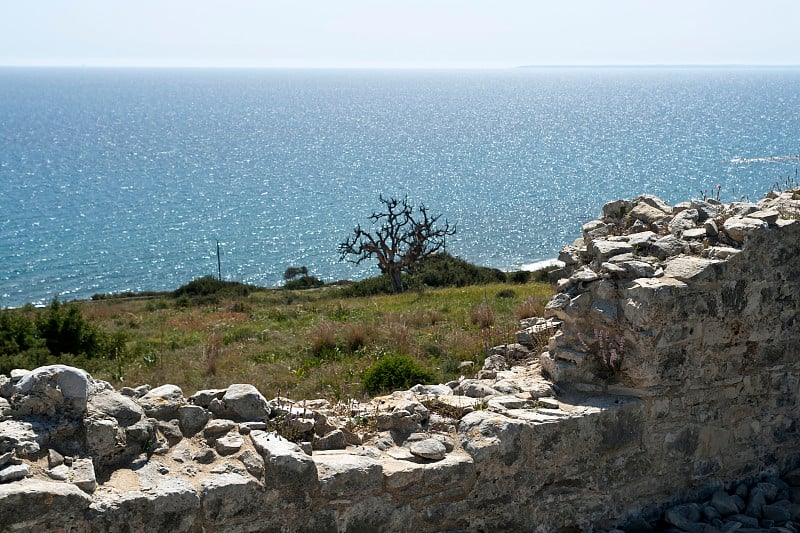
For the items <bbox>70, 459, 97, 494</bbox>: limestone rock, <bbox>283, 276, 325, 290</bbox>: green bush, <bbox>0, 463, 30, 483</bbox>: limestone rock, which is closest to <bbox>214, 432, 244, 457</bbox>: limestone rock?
<bbox>70, 459, 97, 494</bbox>: limestone rock

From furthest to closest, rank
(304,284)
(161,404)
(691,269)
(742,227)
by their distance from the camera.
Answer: (304,284), (742,227), (691,269), (161,404)

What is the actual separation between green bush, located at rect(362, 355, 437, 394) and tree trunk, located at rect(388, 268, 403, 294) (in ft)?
59.3

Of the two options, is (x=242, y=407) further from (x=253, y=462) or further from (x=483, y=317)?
(x=483, y=317)

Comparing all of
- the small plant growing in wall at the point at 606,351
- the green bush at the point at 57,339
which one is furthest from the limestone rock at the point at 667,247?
the green bush at the point at 57,339

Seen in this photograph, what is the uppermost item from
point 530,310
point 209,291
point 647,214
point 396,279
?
point 647,214

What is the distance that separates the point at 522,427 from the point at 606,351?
51.3 inches

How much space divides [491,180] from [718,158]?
84.4 feet

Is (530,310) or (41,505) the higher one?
(41,505)

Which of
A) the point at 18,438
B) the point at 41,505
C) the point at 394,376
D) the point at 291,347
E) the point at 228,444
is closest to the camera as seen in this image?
the point at 41,505

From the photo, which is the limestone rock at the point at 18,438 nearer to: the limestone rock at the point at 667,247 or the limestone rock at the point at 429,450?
the limestone rock at the point at 429,450

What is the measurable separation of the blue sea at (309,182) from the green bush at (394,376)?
126ft

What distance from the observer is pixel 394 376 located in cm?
960

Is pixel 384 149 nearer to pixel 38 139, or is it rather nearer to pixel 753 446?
pixel 38 139

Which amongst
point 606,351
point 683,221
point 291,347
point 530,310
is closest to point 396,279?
point 530,310
